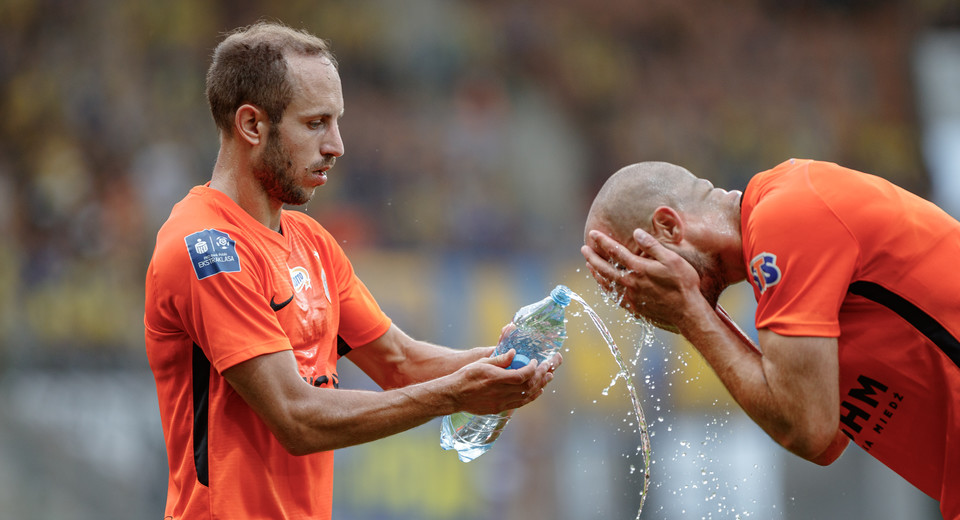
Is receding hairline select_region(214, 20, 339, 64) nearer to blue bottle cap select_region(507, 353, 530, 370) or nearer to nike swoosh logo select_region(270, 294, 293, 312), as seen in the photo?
nike swoosh logo select_region(270, 294, 293, 312)

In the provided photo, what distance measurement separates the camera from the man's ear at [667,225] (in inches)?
142

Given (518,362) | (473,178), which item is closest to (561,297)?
(518,362)

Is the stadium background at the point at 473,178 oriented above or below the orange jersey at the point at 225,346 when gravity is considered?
below

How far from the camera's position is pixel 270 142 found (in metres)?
3.66

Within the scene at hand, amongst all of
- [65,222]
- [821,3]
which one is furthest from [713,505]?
[821,3]

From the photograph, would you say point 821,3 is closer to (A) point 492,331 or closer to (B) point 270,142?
(A) point 492,331

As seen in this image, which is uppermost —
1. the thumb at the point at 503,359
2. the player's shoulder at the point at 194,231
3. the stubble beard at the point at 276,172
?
the stubble beard at the point at 276,172

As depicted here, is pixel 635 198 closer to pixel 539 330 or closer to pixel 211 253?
pixel 539 330

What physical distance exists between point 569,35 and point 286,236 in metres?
11.7

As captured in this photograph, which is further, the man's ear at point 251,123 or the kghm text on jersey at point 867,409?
the man's ear at point 251,123

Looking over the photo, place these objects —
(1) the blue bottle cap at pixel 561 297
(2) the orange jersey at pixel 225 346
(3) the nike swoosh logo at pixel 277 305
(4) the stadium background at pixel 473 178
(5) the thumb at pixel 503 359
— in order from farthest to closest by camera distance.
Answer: (4) the stadium background at pixel 473 178
(1) the blue bottle cap at pixel 561 297
(5) the thumb at pixel 503 359
(3) the nike swoosh logo at pixel 277 305
(2) the orange jersey at pixel 225 346

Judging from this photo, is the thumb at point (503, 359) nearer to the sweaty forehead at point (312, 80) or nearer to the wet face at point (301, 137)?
the wet face at point (301, 137)

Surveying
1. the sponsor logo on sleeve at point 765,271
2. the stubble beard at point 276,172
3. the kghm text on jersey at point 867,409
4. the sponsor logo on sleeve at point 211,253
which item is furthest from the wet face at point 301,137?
the kghm text on jersey at point 867,409

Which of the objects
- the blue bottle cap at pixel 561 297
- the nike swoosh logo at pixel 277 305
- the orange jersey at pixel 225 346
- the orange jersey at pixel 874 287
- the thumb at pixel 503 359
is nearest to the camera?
the orange jersey at pixel 874 287
